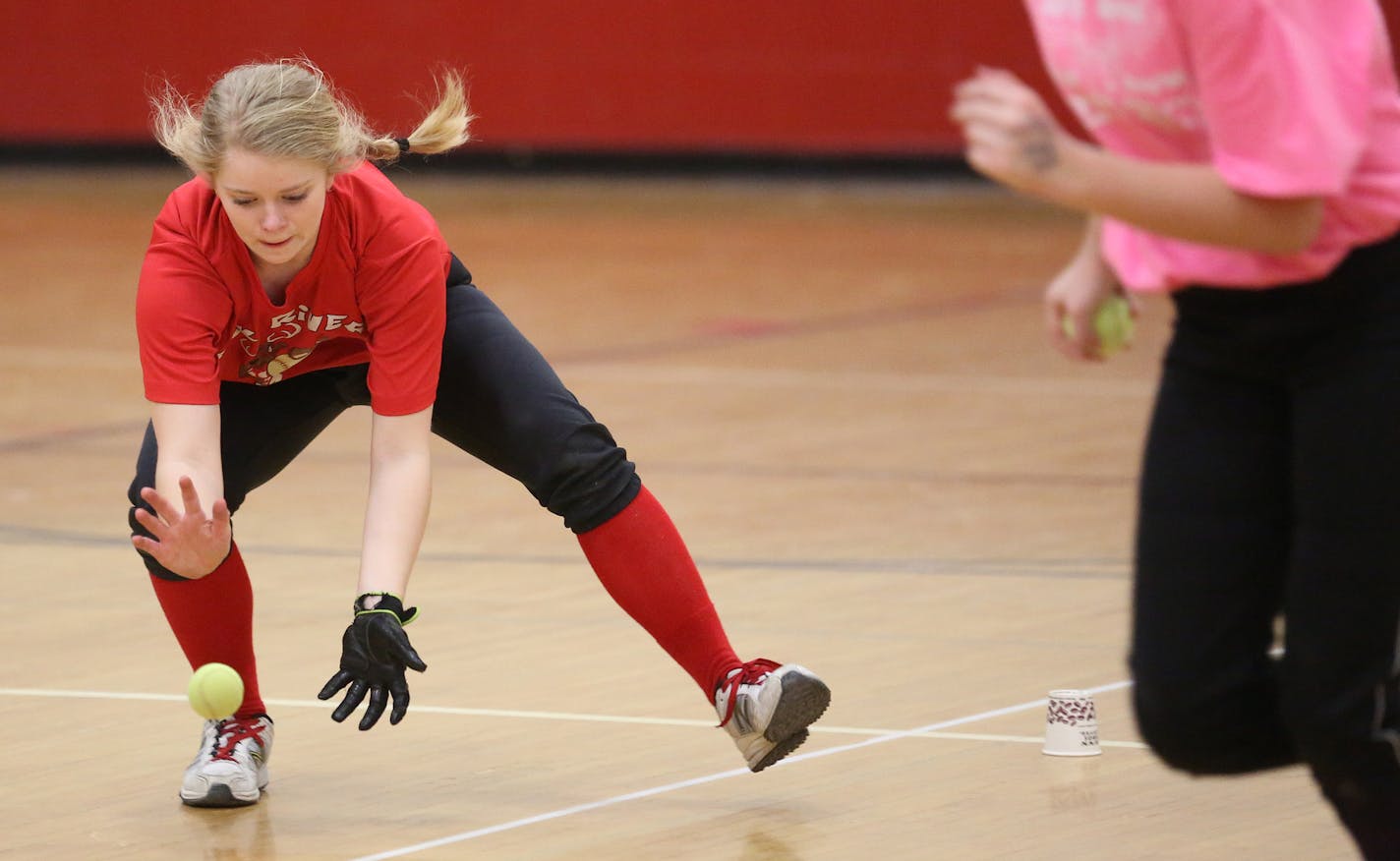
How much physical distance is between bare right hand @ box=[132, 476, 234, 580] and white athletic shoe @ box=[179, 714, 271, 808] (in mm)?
305

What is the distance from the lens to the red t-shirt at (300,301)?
8.98 ft

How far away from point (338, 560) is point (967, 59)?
25.2 feet

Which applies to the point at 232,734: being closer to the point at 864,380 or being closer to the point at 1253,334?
the point at 1253,334

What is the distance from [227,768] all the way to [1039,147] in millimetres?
1571

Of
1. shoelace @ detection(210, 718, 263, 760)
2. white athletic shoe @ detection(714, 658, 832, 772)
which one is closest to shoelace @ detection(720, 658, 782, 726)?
white athletic shoe @ detection(714, 658, 832, 772)

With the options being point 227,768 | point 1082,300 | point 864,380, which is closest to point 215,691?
point 227,768

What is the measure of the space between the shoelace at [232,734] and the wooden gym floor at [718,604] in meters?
0.08

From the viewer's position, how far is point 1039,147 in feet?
5.90

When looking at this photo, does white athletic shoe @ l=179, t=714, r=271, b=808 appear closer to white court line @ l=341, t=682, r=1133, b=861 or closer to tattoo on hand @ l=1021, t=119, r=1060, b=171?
white court line @ l=341, t=682, r=1133, b=861

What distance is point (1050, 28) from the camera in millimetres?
1996

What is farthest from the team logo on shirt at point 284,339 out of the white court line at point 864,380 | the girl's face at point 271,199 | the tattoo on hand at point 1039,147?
the white court line at point 864,380

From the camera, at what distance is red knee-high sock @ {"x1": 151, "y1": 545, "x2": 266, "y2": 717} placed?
9.56 feet

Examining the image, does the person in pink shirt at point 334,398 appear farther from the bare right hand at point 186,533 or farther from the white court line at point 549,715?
the white court line at point 549,715

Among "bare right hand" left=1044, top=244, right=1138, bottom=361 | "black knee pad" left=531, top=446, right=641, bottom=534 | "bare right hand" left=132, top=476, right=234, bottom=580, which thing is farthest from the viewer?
"black knee pad" left=531, top=446, right=641, bottom=534
